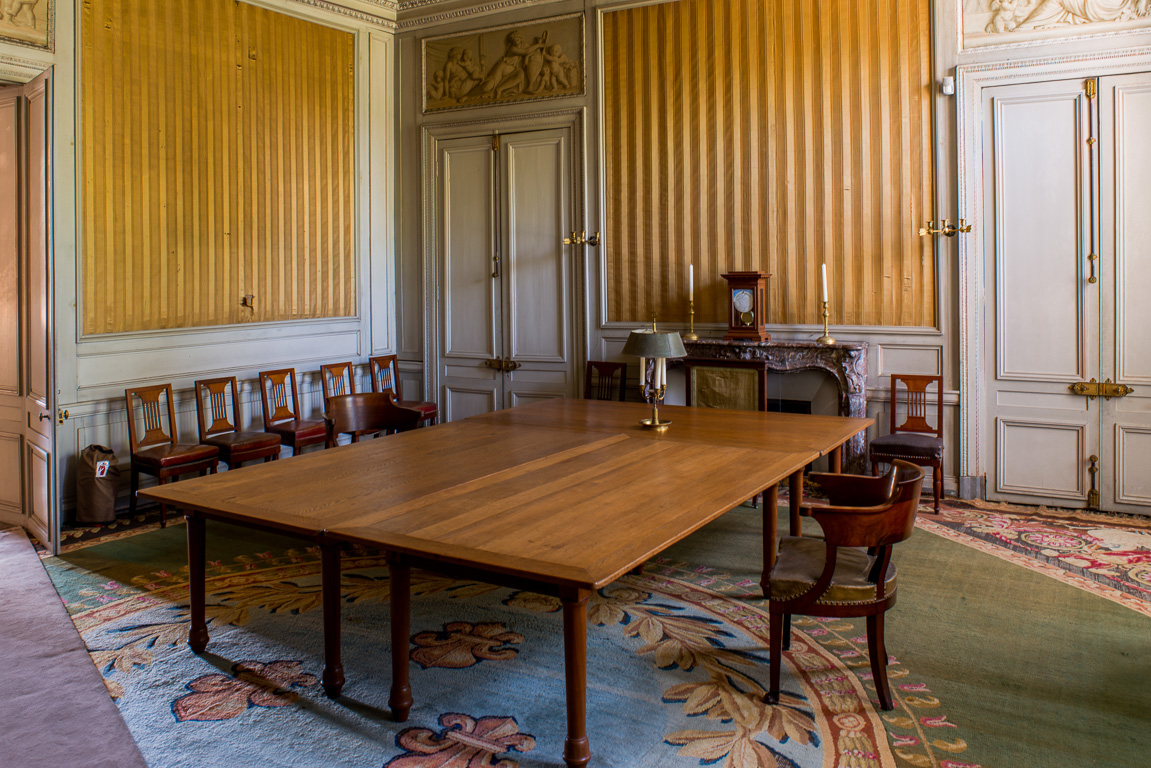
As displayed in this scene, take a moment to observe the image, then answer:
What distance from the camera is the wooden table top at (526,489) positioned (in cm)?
282

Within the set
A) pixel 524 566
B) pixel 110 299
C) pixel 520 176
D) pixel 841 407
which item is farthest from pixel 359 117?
pixel 524 566

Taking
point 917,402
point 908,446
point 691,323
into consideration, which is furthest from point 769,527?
point 691,323

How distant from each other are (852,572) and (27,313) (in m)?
5.07

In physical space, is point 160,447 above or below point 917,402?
below

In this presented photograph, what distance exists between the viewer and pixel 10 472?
5.82 meters

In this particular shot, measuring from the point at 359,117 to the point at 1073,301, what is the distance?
569cm

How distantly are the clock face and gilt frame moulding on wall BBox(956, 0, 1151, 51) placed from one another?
7.10 feet

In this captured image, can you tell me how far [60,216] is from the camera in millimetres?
5375

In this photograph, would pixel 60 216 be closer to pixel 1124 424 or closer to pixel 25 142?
pixel 25 142

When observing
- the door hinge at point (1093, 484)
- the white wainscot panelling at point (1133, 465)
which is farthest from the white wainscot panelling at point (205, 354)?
the white wainscot panelling at point (1133, 465)

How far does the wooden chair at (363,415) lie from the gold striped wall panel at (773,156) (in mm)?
2571

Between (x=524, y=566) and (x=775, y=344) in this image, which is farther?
(x=775, y=344)

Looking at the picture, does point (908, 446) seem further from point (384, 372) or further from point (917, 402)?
point (384, 372)

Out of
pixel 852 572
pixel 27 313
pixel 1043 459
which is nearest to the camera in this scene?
pixel 852 572
